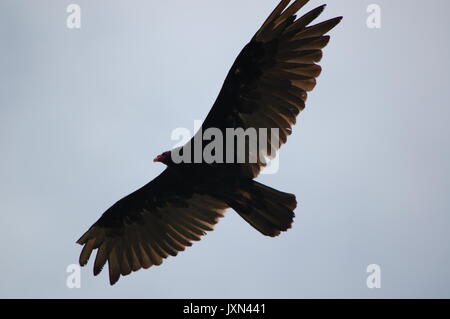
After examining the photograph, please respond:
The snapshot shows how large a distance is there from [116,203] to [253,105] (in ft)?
7.67

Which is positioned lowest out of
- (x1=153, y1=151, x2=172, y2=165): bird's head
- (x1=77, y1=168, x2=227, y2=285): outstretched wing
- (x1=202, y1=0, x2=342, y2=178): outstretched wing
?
(x1=77, y1=168, x2=227, y2=285): outstretched wing

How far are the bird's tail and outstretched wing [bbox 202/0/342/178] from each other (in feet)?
1.48

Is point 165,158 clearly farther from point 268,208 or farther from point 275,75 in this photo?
point 275,75

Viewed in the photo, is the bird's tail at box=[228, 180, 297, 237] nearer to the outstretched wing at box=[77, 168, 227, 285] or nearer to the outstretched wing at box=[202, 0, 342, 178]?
the outstretched wing at box=[202, 0, 342, 178]

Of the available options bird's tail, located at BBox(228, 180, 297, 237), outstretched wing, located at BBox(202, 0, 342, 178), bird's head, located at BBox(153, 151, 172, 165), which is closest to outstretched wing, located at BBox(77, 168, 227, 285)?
bird's head, located at BBox(153, 151, 172, 165)

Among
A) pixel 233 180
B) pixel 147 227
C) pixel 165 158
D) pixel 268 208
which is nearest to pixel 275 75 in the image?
pixel 233 180

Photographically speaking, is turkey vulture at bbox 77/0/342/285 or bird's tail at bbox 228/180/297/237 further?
bird's tail at bbox 228/180/297/237

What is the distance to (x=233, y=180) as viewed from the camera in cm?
770

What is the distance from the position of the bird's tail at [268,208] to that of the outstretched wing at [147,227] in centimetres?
93

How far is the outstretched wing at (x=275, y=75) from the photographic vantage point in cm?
709

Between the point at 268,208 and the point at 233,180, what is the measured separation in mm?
545

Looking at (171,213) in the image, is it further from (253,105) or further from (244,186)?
(253,105)

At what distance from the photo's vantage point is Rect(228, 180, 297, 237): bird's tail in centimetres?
746
